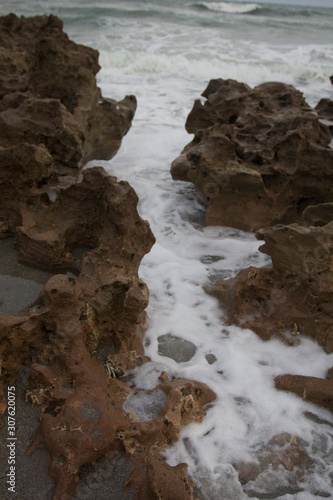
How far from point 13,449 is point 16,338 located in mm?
496

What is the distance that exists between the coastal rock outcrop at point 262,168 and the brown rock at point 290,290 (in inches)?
46.8

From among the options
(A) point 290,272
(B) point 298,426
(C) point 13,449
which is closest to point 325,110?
(A) point 290,272

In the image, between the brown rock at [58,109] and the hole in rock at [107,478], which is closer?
the hole in rock at [107,478]

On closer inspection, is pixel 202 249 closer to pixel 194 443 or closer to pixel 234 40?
pixel 194 443

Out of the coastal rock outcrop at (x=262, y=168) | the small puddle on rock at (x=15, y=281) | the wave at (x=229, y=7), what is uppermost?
the wave at (x=229, y=7)

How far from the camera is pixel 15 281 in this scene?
2.66 m

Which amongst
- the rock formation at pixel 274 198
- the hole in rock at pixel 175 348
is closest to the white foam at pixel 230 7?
the rock formation at pixel 274 198

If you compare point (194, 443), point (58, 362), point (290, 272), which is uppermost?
point (290, 272)

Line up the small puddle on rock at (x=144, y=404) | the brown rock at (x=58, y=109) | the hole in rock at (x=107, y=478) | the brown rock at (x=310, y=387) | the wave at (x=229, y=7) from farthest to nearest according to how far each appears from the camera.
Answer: the wave at (x=229, y=7)
the brown rock at (x=58, y=109)
the brown rock at (x=310, y=387)
the small puddle on rock at (x=144, y=404)
the hole in rock at (x=107, y=478)

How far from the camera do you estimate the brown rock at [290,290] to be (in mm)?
2410

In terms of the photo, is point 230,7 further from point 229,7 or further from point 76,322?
point 76,322

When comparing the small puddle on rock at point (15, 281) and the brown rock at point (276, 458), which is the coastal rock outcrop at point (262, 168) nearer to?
the small puddle on rock at point (15, 281)

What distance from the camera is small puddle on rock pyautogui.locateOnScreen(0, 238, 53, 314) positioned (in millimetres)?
2467

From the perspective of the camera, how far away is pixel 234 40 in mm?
14242
